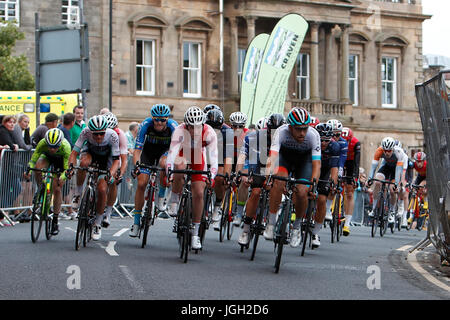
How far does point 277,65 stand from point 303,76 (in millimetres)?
13578

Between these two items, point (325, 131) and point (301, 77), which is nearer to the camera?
point (325, 131)

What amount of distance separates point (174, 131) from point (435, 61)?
69.5 meters

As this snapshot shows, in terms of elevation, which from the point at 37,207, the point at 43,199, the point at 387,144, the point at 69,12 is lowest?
the point at 37,207

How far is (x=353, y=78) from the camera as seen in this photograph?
5156 cm

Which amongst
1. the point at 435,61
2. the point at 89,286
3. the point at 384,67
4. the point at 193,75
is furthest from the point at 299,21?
the point at 435,61

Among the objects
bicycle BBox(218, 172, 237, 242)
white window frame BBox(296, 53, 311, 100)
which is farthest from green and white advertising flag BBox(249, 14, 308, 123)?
bicycle BBox(218, 172, 237, 242)

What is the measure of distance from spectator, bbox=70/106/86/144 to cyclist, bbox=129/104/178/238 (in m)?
5.94

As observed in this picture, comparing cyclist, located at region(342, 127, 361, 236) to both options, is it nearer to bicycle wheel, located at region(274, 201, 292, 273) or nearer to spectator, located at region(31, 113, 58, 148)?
spectator, located at region(31, 113, 58, 148)

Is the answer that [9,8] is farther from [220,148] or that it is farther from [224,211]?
[224,211]

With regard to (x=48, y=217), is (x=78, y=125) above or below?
above

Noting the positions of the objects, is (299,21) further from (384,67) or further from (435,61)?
(435,61)

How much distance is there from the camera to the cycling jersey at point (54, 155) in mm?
14953

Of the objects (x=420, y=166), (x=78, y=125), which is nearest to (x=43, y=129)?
(x=78, y=125)

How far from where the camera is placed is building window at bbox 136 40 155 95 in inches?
1769
